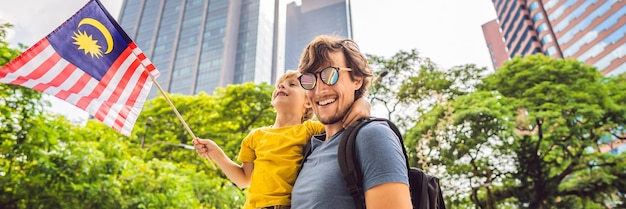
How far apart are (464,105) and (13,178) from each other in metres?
11.1

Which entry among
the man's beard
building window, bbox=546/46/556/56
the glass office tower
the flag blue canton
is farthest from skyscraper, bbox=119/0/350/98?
the man's beard

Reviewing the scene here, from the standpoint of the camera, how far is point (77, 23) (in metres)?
2.33

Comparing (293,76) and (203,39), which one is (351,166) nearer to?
(293,76)

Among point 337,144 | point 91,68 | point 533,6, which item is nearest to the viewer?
point 337,144

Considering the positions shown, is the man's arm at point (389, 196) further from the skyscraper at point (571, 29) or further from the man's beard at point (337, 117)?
the skyscraper at point (571, 29)

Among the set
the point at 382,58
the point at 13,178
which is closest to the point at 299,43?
the point at 382,58

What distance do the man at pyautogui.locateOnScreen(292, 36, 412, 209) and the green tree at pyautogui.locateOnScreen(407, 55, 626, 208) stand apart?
10023 mm

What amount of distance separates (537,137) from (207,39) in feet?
240

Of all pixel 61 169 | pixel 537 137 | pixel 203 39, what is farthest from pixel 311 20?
pixel 61 169

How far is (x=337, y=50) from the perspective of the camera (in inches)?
63.0

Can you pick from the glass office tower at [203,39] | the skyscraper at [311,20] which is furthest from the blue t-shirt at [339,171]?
the skyscraper at [311,20]

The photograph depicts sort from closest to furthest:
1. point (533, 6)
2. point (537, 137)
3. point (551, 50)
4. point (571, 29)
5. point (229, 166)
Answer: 1. point (229, 166)
2. point (537, 137)
3. point (571, 29)
4. point (551, 50)
5. point (533, 6)

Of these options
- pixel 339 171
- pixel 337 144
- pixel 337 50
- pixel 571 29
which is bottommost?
pixel 339 171

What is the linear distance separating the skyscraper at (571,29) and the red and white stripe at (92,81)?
3161 centimetres
